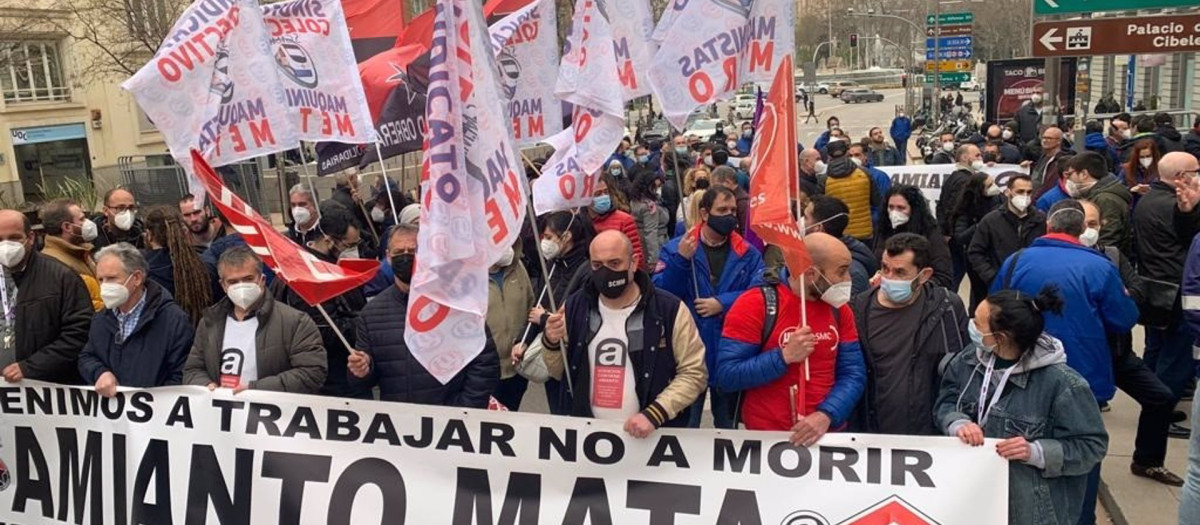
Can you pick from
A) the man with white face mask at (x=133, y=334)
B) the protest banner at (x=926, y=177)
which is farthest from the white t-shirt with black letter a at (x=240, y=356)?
the protest banner at (x=926, y=177)

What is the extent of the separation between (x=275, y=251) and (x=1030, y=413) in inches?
123

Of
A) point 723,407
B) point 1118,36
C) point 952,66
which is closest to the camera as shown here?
point 723,407

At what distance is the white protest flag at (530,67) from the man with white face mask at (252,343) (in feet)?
8.20

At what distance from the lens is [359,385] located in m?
4.88

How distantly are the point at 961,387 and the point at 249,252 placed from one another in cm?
315

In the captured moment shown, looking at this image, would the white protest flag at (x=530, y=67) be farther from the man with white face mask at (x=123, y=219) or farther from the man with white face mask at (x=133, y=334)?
the man with white face mask at (x=123, y=219)

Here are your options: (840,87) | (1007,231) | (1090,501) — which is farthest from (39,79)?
(840,87)

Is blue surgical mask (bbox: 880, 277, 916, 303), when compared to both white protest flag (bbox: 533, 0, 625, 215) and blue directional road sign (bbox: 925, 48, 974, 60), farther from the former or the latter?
blue directional road sign (bbox: 925, 48, 974, 60)

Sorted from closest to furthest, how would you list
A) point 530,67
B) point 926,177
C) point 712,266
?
1. point 712,266
2. point 530,67
3. point 926,177

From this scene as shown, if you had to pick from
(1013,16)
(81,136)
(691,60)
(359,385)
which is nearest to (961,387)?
(691,60)

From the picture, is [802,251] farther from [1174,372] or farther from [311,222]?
[311,222]

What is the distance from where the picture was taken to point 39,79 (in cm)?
3228

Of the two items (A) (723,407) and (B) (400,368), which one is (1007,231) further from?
(B) (400,368)

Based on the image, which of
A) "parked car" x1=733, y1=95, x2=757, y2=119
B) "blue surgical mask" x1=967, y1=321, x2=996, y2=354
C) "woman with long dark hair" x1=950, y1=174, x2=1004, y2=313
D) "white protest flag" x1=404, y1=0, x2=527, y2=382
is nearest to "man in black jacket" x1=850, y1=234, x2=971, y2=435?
"blue surgical mask" x1=967, y1=321, x2=996, y2=354
